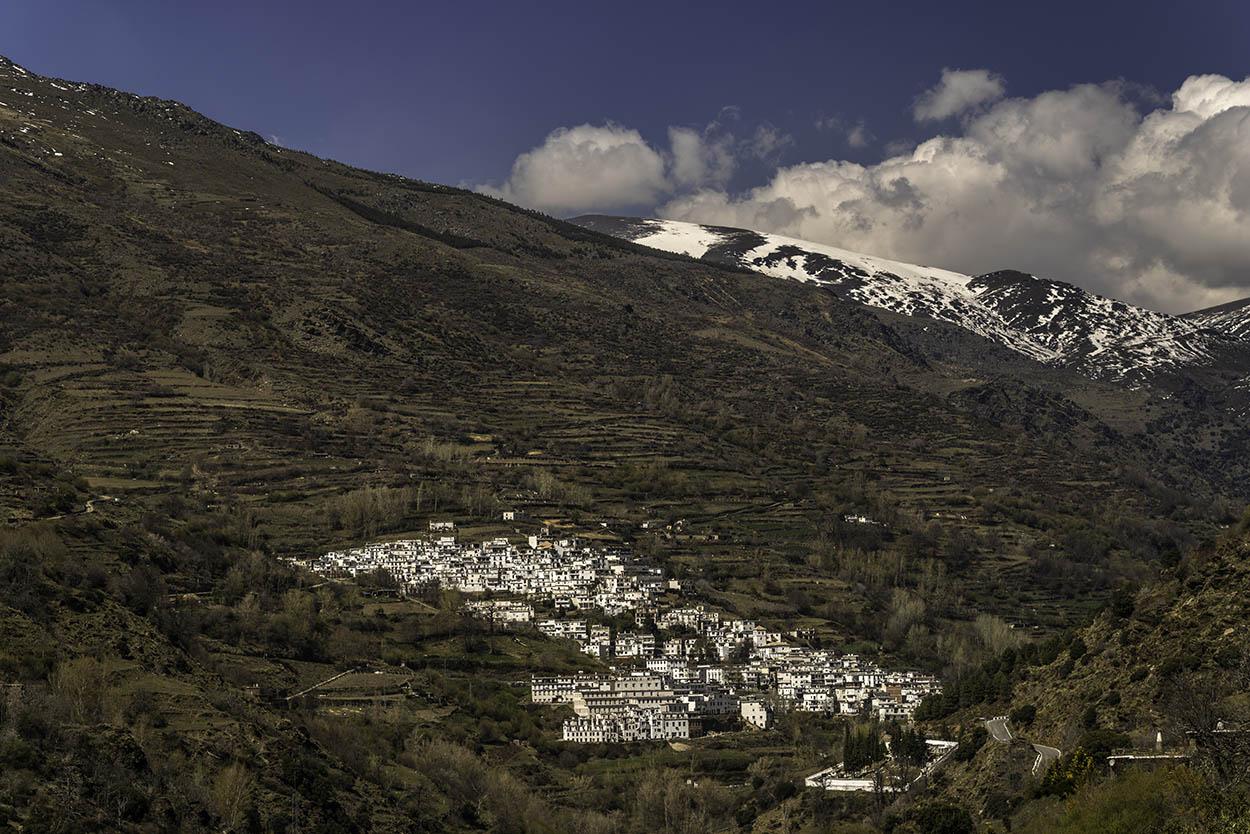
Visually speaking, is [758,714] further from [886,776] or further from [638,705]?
[886,776]

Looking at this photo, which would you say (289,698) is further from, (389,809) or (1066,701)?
(1066,701)

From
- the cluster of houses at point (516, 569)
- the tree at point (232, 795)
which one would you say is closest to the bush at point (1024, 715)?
the tree at point (232, 795)

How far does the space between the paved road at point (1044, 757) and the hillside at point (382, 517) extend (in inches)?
627

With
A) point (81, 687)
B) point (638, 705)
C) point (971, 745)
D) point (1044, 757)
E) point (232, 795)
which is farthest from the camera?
point (638, 705)

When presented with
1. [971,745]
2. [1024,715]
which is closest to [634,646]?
[971,745]

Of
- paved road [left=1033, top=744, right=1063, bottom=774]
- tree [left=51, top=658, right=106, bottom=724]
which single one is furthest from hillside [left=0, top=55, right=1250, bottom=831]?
paved road [left=1033, top=744, right=1063, bottom=774]

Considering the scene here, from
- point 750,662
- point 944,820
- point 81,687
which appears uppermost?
point 81,687

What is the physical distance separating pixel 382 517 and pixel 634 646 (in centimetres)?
2528

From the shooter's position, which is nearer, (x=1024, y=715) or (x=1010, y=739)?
(x=1010, y=739)

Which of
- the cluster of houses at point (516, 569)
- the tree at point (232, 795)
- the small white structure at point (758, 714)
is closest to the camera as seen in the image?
the tree at point (232, 795)

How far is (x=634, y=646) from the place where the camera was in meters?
89.9

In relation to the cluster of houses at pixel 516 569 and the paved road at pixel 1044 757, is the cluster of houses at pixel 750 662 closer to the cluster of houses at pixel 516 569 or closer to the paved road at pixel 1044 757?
the cluster of houses at pixel 516 569

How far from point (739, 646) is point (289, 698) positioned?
38658mm

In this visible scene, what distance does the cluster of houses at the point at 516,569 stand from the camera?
310ft
